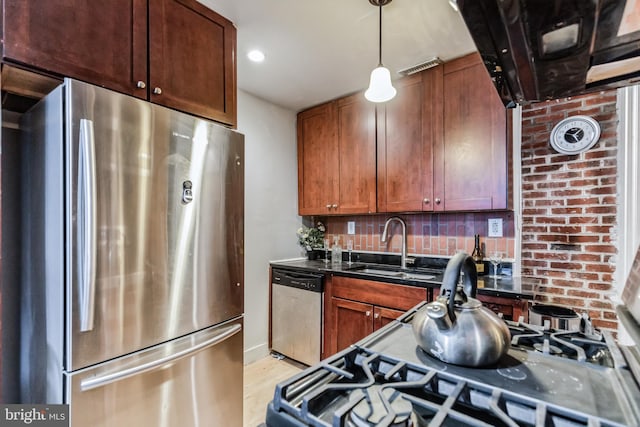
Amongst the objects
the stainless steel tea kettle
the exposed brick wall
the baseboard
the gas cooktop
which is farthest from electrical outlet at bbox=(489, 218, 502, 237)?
the baseboard

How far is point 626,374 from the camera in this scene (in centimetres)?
69

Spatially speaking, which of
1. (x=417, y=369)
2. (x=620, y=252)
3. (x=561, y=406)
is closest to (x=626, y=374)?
(x=561, y=406)

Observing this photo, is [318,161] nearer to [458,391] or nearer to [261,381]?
[261,381]

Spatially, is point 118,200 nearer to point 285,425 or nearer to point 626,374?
point 285,425

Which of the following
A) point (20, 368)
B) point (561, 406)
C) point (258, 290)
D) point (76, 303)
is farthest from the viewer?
point (258, 290)

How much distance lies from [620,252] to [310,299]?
206cm

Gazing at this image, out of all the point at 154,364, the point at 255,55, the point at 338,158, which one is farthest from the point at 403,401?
the point at 338,158

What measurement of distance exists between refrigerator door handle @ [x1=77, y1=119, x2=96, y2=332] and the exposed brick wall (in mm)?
2501

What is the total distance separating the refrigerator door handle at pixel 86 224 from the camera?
3.59 feet

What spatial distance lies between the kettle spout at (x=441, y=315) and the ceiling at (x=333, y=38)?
4.21 ft

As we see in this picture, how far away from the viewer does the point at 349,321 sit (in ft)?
7.80

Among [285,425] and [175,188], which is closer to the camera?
[285,425]

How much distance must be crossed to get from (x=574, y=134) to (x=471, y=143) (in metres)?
0.61

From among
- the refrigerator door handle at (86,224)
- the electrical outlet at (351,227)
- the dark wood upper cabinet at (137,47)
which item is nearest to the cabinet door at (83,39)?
the dark wood upper cabinet at (137,47)
